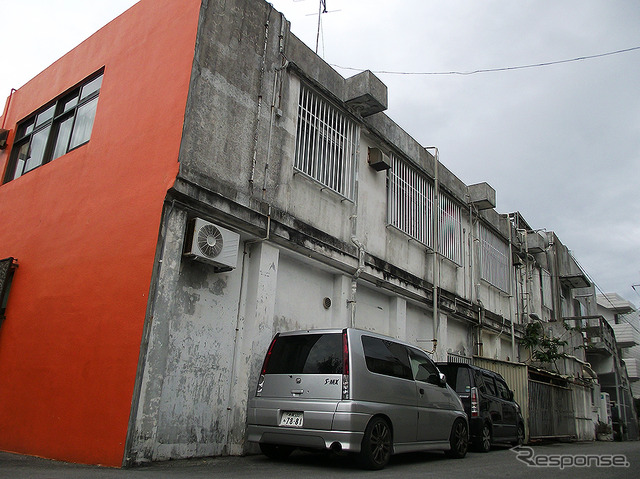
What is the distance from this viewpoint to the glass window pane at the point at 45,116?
38.8ft

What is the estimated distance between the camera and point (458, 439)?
865 centimetres

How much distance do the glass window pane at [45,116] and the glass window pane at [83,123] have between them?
159cm

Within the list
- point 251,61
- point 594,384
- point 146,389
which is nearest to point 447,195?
point 251,61

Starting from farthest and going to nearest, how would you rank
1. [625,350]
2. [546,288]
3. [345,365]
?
1. [625,350]
2. [546,288]
3. [345,365]

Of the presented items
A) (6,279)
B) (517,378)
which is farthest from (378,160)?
(6,279)

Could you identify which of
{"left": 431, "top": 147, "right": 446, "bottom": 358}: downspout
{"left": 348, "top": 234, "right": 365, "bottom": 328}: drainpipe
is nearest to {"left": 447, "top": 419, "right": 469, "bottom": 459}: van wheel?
{"left": 348, "top": 234, "right": 365, "bottom": 328}: drainpipe

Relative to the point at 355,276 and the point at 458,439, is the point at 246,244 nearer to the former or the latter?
the point at 355,276

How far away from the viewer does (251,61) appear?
9.09 m

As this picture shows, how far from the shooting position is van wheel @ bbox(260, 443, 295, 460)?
720cm

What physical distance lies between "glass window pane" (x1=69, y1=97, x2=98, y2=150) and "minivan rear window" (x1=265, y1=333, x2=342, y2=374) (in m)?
5.77

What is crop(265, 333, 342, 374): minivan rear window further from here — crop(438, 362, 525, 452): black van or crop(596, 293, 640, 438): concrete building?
crop(596, 293, 640, 438): concrete building

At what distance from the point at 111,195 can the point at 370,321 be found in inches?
230

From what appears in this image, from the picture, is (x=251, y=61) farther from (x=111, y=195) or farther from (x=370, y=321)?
(x=370, y=321)

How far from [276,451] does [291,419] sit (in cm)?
93
